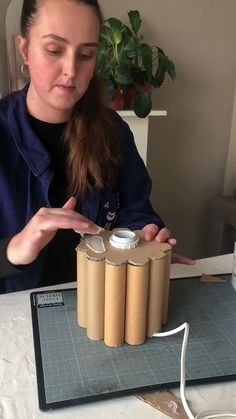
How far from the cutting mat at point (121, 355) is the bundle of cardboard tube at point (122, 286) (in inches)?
1.1

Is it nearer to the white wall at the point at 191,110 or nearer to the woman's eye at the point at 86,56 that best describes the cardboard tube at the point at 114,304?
the woman's eye at the point at 86,56

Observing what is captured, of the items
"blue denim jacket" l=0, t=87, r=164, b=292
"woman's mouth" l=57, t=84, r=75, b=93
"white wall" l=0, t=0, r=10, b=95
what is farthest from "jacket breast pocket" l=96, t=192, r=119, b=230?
"white wall" l=0, t=0, r=10, b=95

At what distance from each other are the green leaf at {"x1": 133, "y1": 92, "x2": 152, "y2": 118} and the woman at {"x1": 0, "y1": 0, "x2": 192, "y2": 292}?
54cm

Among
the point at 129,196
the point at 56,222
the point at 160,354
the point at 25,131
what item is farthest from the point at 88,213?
the point at 160,354

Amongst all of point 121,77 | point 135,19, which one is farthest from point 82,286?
point 135,19

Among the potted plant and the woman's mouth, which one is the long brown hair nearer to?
the woman's mouth

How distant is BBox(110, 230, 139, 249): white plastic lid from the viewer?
0.65 meters

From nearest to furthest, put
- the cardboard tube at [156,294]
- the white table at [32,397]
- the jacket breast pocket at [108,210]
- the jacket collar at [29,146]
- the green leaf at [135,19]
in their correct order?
the white table at [32,397] → the cardboard tube at [156,294] → the jacket collar at [29,146] → the jacket breast pocket at [108,210] → the green leaf at [135,19]

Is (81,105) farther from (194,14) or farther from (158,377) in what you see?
(194,14)

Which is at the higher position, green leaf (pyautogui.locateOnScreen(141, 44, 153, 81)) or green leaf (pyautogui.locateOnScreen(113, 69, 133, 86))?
green leaf (pyautogui.locateOnScreen(141, 44, 153, 81))

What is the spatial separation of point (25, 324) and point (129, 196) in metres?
0.49

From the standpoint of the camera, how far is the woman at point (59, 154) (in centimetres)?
80

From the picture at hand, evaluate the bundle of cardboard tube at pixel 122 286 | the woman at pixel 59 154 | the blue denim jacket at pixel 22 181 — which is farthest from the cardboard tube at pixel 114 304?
the blue denim jacket at pixel 22 181

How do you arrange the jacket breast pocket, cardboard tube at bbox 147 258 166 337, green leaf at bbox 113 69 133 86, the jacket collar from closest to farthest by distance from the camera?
cardboard tube at bbox 147 258 166 337
the jacket collar
the jacket breast pocket
green leaf at bbox 113 69 133 86
